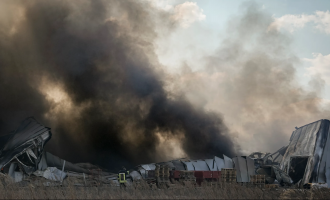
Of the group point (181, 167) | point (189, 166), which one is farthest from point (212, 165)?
point (181, 167)

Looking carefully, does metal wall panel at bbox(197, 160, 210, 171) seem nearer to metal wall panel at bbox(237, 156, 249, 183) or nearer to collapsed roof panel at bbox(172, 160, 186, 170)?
collapsed roof panel at bbox(172, 160, 186, 170)

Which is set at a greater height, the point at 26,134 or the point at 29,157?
the point at 26,134

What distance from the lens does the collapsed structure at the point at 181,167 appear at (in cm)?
2339

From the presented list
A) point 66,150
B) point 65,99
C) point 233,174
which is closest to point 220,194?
point 233,174

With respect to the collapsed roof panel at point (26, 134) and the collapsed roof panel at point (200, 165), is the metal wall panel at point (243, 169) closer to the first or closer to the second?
the collapsed roof panel at point (200, 165)

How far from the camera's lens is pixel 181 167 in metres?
28.1

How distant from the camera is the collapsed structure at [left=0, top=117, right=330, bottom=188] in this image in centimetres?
2339

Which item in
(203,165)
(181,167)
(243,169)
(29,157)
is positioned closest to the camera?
(29,157)

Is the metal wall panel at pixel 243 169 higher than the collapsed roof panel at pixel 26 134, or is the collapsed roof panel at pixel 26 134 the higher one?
the collapsed roof panel at pixel 26 134

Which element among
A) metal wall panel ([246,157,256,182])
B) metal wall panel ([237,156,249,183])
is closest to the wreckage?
metal wall panel ([237,156,249,183])

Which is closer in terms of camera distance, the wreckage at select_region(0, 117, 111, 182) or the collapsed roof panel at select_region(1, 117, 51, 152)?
the wreckage at select_region(0, 117, 111, 182)

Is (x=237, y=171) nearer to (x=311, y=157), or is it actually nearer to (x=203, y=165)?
(x=203, y=165)

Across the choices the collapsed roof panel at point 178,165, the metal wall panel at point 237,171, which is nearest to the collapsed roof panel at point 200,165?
the collapsed roof panel at point 178,165

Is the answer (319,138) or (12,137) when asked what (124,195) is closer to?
(12,137)
